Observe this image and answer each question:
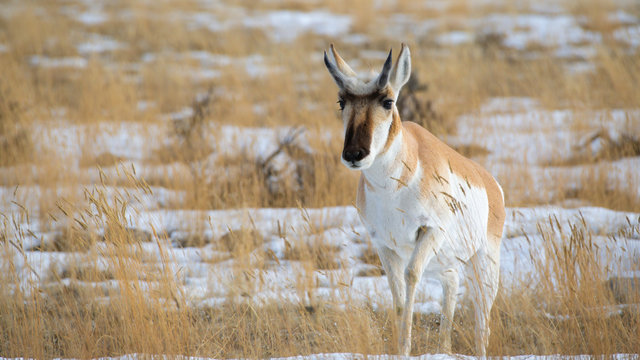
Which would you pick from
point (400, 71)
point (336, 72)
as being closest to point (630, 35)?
point (400, 71)

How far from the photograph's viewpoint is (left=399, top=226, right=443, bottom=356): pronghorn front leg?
10.3 ft

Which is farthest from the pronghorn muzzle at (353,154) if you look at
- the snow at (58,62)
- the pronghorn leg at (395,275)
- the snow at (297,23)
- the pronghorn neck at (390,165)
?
the snow at (297,23)

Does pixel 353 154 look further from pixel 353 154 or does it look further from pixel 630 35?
pixel 630 35

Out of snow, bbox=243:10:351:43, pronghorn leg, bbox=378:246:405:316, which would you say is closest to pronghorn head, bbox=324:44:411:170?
pronghorn leg, bbox=378:246:405:316

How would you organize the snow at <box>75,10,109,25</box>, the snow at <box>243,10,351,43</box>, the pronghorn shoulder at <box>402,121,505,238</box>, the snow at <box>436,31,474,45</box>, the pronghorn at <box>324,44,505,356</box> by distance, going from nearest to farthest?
the pronghorn at <box>324,44,505,356</box> → the pronghorn shoulder at <box>402,121,505,238</box> → the snow at <box>436,31,474,45</box> → the snow at <box>243,10,351,43</box> → the snow at <box>75,10,109,25</box>

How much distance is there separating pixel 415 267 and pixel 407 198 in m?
0.38

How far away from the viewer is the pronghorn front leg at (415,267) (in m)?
3.14

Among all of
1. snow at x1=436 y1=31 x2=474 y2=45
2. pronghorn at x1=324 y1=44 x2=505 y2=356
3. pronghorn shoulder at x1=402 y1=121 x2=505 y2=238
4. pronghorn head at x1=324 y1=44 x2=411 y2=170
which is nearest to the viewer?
pronghorn head at x1=324 y1=44 x2=411 y2=170

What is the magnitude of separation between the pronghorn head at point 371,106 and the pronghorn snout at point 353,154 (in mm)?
13

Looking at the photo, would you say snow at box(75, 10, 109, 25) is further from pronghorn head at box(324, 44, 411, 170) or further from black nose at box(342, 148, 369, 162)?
black nose at box(342, 148, 369, 162)

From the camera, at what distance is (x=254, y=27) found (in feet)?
54.3

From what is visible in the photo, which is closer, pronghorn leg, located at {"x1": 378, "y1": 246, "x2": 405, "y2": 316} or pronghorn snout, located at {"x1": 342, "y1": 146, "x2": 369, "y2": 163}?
A: pronghorn snout, located at {"x1": 342, "y1": 146, "x2": 369, "y2": 163}

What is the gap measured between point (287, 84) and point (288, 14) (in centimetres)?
767

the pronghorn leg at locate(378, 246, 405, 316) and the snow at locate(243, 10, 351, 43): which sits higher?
the snow at locate(243, 10, 351, 43)
